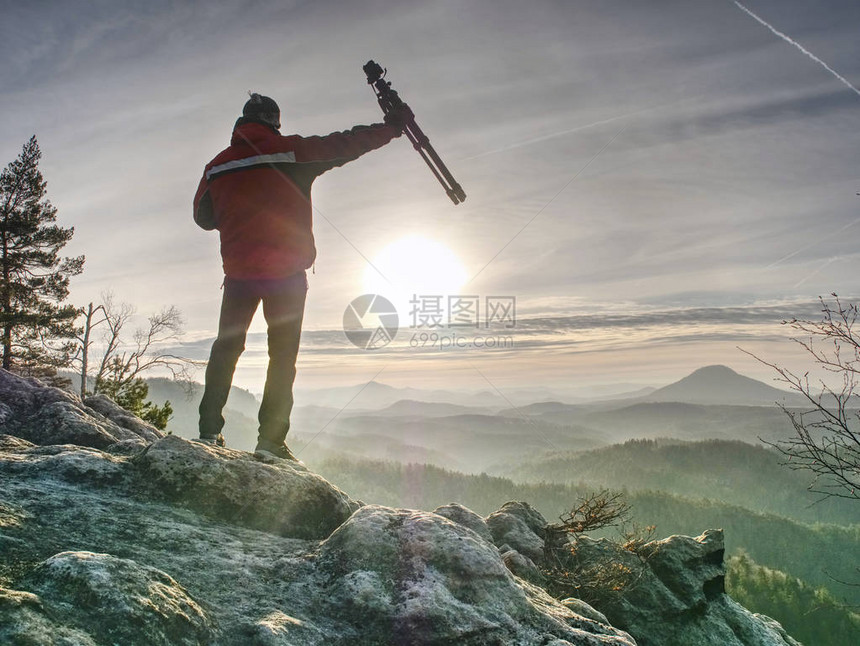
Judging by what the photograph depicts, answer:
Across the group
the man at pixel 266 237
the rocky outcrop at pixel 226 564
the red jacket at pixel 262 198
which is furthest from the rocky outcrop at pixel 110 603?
the red jacket at pixel 262 198

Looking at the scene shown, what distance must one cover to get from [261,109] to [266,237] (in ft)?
5.52

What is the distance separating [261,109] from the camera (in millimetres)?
6254

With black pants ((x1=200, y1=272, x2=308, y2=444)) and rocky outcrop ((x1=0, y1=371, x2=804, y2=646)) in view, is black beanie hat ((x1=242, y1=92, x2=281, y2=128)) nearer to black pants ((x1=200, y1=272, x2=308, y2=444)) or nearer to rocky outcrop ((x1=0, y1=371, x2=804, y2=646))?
black pants ((x1=200, y1=272, x2=308, y2=444))

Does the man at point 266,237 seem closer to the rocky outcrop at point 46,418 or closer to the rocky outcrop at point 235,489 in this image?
the rocky outcrop at point 235,489

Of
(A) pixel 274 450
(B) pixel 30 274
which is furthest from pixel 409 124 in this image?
(B) pixel 30 274

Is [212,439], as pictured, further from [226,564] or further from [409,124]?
[409,124]

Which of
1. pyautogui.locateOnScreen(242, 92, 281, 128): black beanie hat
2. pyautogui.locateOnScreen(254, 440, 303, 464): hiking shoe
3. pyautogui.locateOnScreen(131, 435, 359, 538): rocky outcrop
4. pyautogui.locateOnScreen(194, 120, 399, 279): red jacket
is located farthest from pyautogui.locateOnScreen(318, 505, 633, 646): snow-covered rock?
pyautogui.locateOnScreen(242, 92, 281, 128): black beanie hat

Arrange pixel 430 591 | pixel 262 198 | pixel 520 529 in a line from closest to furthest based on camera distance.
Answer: pixel 430 591 → pixel 262 198 → pixel 520 529

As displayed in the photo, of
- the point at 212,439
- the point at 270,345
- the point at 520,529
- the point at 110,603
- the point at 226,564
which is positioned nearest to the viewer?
the point at 110,603

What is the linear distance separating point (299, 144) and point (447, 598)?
202 inches

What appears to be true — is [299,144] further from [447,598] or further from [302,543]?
[447,598]

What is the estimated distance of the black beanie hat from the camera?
20.4ft

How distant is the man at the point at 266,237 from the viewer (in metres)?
5.93

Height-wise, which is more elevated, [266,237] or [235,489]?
[266,237]
